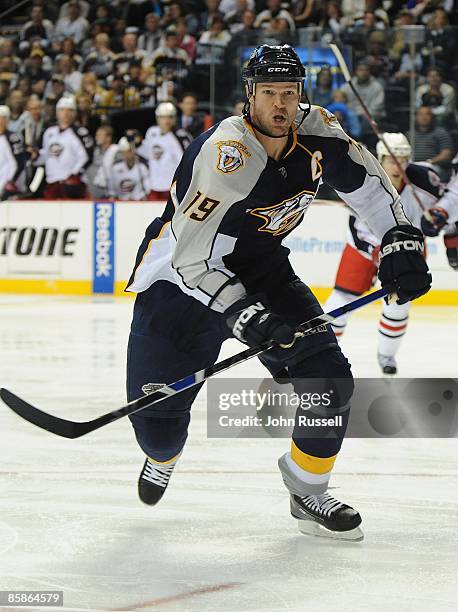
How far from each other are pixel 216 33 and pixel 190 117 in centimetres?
117

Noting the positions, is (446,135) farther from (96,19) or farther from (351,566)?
(351,566)

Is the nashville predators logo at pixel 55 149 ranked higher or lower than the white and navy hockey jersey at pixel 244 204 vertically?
lower

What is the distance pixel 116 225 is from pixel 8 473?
5966 mm

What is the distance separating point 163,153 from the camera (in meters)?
9.44

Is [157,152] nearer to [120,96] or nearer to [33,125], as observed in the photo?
[120,96]

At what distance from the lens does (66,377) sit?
532cm

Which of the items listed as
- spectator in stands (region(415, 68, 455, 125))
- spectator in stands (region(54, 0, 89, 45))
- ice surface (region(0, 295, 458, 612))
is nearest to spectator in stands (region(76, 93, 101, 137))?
spectator in stands (region(54, 0, 89, 45))

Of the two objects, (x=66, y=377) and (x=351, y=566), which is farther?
(x=66, y=377)

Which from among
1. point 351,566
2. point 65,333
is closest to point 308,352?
point 351,566

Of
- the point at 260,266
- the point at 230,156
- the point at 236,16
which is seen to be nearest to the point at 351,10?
the point at 236,16

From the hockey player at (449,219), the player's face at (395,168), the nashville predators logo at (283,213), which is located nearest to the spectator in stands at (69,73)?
the player's face at (395,168)

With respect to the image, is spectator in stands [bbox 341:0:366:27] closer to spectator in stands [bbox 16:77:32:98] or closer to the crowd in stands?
the crowd in stands

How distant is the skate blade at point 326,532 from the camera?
283 cm

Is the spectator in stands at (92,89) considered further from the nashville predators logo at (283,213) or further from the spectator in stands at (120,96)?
the nashville predators logo at (283,213)
